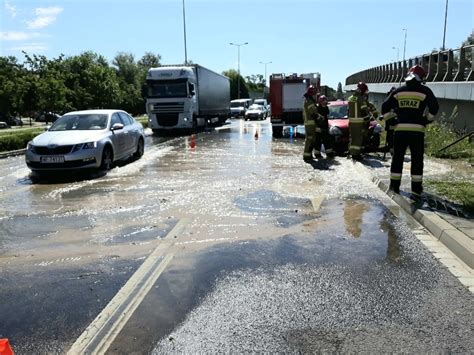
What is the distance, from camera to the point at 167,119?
24.8 metres

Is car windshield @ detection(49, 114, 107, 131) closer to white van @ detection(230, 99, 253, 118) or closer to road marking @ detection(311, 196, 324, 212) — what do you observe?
road marking @ detection(311, 196, 324, 212)

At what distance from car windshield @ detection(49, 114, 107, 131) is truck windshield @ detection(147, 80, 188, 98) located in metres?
12.1

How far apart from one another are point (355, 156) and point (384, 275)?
311 inches

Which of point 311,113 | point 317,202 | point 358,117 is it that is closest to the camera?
point 317,202

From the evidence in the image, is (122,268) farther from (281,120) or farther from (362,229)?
(281,120)

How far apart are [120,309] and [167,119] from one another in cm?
2141

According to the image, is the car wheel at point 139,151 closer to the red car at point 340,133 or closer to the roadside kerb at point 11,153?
the roadside kerb at point 11,153

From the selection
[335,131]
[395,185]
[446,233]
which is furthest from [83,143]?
[446,233]

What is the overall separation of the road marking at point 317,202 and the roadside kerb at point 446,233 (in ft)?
4.14

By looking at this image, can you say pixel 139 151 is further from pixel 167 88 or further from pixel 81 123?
pixel 167 88

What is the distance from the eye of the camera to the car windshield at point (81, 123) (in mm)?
11961

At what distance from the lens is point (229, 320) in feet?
12.1

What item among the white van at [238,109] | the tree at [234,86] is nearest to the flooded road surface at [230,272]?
the white van at [238,109]

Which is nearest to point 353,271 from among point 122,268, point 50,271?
point 122,268
